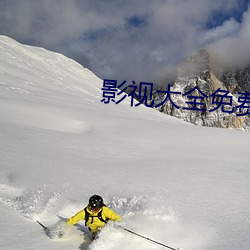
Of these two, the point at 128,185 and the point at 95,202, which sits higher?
the point at 128,185

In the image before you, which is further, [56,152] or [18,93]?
[18,93]

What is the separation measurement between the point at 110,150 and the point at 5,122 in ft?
17.6

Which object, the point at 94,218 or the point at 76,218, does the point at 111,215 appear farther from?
the point at 76,218

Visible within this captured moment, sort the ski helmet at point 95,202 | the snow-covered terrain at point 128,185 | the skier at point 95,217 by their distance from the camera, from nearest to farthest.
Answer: the snow-covered terrain at point 128,185, the ski helmet at point 95,202, the skier at point 95,217

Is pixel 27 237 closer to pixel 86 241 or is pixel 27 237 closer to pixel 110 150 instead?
pixel 86 241

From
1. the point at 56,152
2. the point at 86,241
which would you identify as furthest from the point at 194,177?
the point at 56,152

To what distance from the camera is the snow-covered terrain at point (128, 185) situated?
513 centimetres

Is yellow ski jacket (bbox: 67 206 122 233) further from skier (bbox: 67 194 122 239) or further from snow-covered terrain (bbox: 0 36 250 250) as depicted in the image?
snow-covered terrain (bbox: 0 36 250 250)

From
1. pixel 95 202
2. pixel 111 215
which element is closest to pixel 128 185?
pixel 111 215

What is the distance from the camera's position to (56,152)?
9984 mm

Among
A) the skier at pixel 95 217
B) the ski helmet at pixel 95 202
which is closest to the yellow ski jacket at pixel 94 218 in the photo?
the skier at pixel 95 217

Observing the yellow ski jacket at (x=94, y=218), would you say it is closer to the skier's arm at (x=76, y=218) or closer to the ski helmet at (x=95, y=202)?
the skier's arm at (x=76, y=218)


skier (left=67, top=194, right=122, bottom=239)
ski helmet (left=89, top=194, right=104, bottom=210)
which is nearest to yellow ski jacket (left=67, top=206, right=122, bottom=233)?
skier (left=67, top=194, right=122, bottom=239)

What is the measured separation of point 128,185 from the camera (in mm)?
7453
